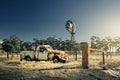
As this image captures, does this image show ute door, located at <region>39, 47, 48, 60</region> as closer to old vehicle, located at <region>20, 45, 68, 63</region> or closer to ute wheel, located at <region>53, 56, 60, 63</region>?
old vehicle, located at <region>20, 45, 68, 63</region>

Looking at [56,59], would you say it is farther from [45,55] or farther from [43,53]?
[43,53]

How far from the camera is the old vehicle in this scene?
21.5m

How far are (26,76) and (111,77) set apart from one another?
6.65 meters

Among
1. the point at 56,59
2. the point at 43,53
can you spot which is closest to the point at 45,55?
the point at 43,53

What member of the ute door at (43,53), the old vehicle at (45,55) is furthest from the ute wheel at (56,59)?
the ute door at (43,53)

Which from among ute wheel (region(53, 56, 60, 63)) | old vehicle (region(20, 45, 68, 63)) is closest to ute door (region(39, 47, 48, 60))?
old vehicle (region(20, 45, 68, 63))

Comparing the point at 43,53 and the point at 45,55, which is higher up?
the point at 43,53

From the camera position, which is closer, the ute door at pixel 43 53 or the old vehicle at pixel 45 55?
the old vehicle at pixel 45 55

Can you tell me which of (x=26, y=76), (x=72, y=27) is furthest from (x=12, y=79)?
(x=72, y=27)

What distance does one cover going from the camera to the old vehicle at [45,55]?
70.6 feet

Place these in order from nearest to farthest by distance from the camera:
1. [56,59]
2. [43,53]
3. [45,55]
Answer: [56,59], [45,55], [43,53]

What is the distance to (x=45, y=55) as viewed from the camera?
2219 centimetres

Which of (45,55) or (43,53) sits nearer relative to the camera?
(45,55)

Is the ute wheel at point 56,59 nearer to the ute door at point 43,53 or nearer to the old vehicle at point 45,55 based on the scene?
the old vehicle at point 45,55
